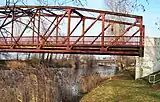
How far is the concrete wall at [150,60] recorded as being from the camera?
28.5 meters

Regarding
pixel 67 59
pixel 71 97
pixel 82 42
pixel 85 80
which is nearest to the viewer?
pixel 71 97

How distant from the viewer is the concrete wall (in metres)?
28.5

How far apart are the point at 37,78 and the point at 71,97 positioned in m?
3.16

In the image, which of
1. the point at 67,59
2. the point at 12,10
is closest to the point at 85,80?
the point at 12,10

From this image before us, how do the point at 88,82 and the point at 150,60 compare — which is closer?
the point at 88,82

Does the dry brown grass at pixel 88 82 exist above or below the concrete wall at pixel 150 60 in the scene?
below

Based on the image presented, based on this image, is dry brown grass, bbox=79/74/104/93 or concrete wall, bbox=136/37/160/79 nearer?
dry brown grass, bbox=79/74/104/93

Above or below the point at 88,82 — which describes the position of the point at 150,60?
above

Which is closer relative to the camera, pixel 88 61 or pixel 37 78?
pixel 37 78

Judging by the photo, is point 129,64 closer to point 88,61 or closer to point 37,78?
point 88,61

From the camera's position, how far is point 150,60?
28797 millimetres

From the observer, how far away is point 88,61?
75.6 metres

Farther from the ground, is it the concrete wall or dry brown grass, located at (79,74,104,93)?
the concrete wall

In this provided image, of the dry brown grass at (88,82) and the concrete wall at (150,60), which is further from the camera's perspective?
the concrete wall at (150,60)
